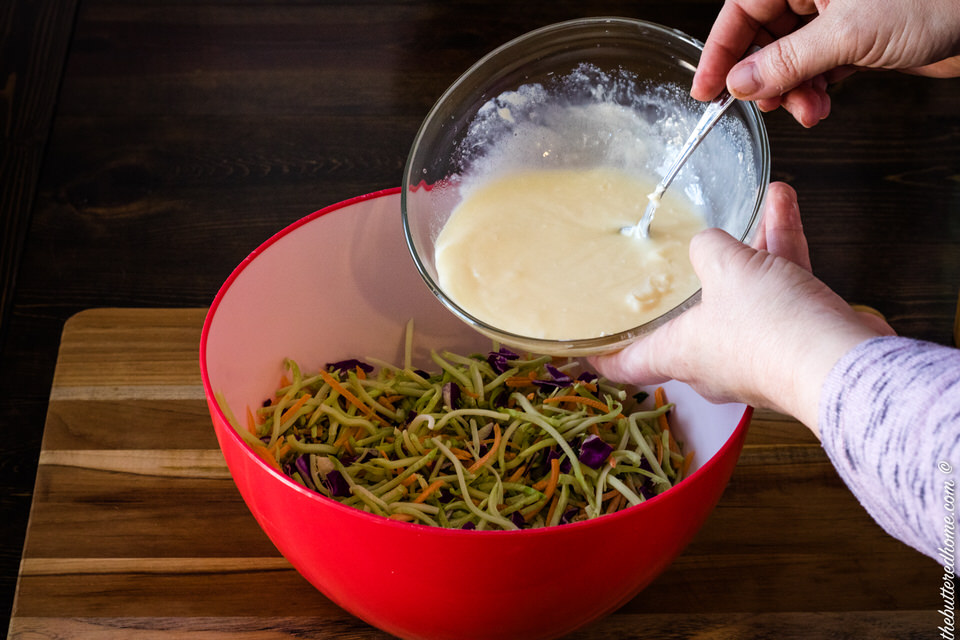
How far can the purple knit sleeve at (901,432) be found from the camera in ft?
2.20

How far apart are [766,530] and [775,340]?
19.0 inches

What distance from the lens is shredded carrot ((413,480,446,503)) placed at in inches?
41.7

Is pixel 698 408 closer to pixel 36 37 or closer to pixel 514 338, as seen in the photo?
pixel 514 338

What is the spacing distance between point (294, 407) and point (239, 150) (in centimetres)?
97

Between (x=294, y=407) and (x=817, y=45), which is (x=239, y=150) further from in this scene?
(x=817, y=45)

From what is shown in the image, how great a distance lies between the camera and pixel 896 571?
3.81ft

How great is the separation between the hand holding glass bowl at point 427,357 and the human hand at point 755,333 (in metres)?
0.05

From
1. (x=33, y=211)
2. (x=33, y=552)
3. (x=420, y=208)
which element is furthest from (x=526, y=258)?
(x=33, y=211)

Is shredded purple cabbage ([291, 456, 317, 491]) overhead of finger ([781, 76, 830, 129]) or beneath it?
beneath

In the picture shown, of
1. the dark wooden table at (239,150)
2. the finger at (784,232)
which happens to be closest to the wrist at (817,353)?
the finger at (784,232)

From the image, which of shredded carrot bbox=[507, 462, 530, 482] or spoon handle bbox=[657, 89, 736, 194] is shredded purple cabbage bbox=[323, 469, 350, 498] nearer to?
shredded carrot bbox=[507, 462, 530, 482]

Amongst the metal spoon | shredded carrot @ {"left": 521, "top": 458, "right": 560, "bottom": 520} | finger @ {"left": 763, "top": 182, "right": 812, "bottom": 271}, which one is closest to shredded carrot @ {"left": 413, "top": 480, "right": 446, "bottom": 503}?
shredded carrot @ {"left": 521, "top": 458, "right": 560, "bottom": 520}

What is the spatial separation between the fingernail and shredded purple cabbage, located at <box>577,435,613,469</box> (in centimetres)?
43

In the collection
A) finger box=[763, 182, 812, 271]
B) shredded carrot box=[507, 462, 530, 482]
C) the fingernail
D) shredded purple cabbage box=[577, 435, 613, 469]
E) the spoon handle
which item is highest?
the fingernail
